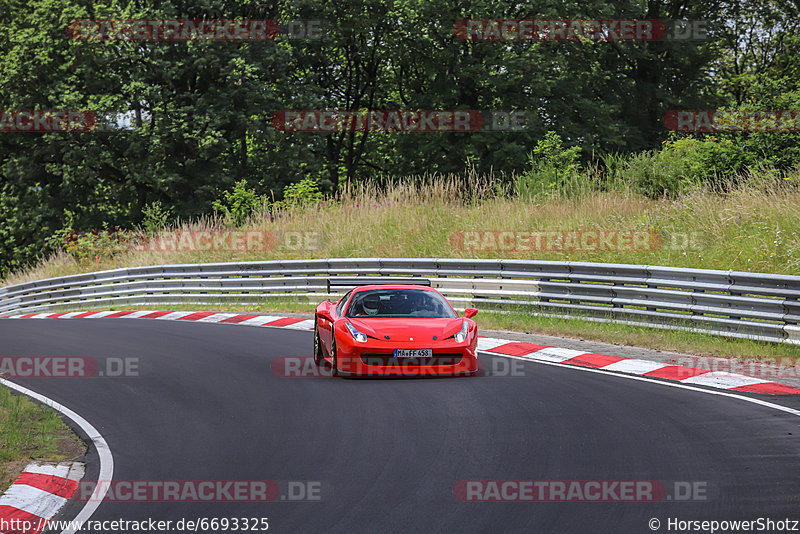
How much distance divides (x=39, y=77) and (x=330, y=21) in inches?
558

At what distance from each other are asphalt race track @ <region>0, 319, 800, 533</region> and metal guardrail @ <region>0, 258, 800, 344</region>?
3100 mm

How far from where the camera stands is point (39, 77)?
43.8 metres

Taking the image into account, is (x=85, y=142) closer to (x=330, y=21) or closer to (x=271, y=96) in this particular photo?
(x=271, y=96)

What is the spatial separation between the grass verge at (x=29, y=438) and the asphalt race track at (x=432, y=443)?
1.36 feet

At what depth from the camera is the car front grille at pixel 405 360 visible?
1247 centimetres

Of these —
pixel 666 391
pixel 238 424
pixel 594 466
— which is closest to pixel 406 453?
pixel 594 466

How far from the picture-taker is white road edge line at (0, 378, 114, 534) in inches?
269
